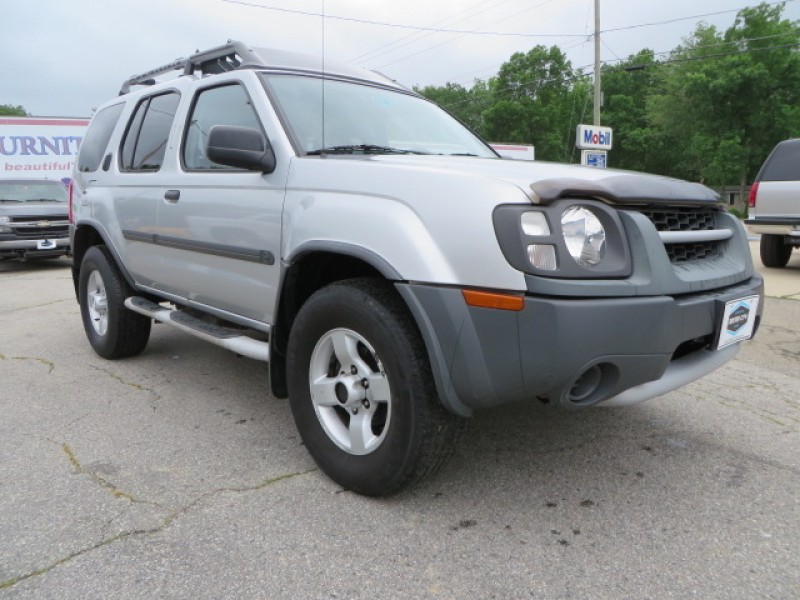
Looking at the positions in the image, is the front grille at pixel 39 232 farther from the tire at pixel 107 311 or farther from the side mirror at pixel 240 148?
the side mirror at pixel 240 148

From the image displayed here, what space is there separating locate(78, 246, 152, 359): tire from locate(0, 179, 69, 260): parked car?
22.4 feet

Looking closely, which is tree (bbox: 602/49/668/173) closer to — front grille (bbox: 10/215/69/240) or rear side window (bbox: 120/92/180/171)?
front grille (bbox: 10/215/69/240)

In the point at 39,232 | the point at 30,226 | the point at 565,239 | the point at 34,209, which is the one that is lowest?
the point at 39,232

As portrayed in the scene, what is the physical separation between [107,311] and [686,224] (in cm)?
375

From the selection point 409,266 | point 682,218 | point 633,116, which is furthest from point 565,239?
point 633,116

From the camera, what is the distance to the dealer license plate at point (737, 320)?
7.66 ft

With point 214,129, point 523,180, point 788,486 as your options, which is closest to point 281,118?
point 214,129

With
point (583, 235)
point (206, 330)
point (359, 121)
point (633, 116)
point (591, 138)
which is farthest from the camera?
point (633, 116)

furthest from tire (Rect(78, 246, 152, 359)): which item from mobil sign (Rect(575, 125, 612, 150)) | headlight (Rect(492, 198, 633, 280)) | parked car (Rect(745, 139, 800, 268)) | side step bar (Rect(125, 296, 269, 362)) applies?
mobil sign (Rect(575, 125, 612, 150))

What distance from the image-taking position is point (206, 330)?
3330 mm

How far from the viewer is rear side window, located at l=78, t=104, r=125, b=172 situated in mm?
4543

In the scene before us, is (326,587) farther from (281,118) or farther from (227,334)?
(281,118)

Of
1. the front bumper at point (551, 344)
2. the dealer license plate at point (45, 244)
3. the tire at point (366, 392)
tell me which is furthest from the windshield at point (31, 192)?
the front bumper at point (551, 344)

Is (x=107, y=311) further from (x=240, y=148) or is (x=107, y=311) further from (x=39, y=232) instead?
(x=39, y=232)
